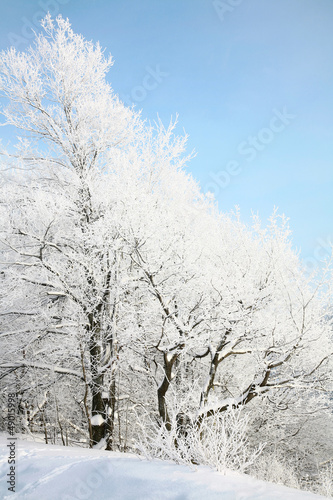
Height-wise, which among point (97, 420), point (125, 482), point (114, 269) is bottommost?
point (97, 420)

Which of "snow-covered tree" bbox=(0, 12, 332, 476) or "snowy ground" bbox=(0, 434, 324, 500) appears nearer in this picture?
"snowy ground" bbox=(0, 434, 324, 500)

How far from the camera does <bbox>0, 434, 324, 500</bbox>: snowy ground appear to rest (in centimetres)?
235

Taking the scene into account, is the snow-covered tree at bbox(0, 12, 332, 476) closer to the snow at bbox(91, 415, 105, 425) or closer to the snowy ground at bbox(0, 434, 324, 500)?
the snow at bbox(91, 415, 105, 425)

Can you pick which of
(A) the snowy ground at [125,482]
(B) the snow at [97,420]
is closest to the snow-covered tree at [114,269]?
(B) the snow at [97,420]

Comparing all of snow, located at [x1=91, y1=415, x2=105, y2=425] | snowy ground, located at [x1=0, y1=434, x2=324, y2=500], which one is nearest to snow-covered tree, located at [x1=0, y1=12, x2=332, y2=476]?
snow, located at [x1=91, y1=415, x2=105, y2=425]

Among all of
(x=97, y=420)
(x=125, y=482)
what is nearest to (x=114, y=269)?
(x=97, y=420)

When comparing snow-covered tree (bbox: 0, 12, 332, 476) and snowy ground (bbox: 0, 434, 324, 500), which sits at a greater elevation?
snow-covered tree (bbox: 0, 12, 332, 476)

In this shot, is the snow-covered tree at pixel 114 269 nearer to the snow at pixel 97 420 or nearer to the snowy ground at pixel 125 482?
the snow at pixel 97 420

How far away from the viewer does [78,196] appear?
7195mm

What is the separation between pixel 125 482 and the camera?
2.65 m

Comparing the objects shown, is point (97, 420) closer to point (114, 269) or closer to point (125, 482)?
point (114, 269)

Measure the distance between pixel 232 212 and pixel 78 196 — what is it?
4012 mm

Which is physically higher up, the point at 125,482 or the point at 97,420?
the point at 125,482

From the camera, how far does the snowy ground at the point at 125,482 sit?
2.35 metres
